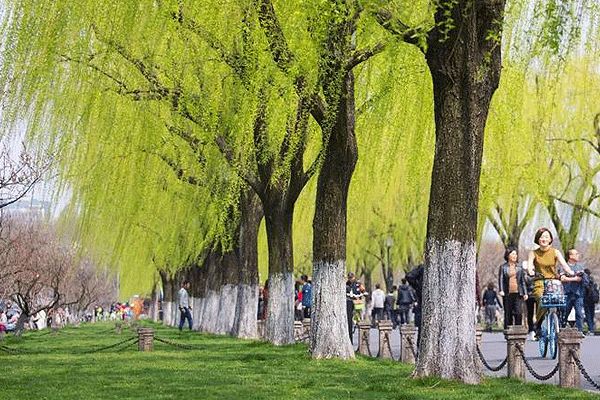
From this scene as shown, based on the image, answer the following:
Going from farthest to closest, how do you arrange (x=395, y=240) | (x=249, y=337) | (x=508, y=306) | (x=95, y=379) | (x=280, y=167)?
(x=395, y=240), (x=249, y=337), (x=280, y=167), (x=508, y=306), (x=95, y=379)

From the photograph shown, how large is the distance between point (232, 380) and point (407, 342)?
15.4ft

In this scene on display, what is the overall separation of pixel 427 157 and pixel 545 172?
47.2 feet

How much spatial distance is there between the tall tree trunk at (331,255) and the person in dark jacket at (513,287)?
2.74 m

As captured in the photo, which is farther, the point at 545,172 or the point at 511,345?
the point at 545,172

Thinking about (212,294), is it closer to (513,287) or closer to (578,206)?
(578,206)

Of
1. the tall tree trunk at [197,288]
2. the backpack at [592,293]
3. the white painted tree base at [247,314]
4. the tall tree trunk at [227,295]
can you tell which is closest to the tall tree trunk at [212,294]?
the tall tree trunk at [227,295]

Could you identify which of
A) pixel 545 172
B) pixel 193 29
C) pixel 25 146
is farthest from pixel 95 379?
pixel 545 172

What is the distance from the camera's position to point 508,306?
69.1 ft

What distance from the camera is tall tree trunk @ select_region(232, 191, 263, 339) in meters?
30.9

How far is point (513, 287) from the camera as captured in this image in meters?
20.9

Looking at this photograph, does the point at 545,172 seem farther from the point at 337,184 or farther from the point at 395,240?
the point at 395,240

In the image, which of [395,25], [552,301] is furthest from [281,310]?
[395,25]

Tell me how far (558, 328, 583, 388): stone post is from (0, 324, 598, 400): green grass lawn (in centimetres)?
29

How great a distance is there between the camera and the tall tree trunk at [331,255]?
66.6 feet
